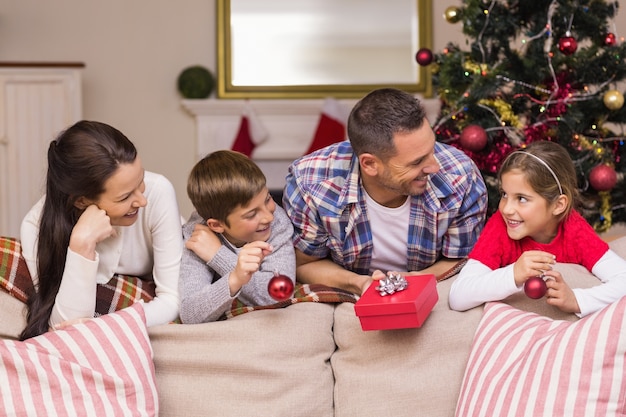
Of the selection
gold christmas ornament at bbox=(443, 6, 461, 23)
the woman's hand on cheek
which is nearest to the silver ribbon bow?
the woman's hand on cheek

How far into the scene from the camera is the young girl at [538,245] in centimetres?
181

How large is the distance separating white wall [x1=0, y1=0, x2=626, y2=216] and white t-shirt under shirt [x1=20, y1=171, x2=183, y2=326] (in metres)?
2.66

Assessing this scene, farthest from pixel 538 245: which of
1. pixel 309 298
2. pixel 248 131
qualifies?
pixel 248 131

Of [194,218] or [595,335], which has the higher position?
[194,218]

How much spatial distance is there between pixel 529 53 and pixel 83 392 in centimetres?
198

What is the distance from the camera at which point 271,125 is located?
4.79m

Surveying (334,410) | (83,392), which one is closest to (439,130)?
(334,410)

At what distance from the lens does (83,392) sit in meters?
1.67

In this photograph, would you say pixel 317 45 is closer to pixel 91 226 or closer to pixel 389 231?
pixel 389 231

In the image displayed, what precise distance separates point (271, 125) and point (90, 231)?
2940mm

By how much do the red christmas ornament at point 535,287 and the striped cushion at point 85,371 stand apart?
811 mm

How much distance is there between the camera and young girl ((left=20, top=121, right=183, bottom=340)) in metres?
1.90

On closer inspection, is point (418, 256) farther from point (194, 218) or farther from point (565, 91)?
point (565, 91)

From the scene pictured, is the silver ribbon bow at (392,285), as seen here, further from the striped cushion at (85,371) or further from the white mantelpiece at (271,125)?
the white mantelpiece at (271,125)
